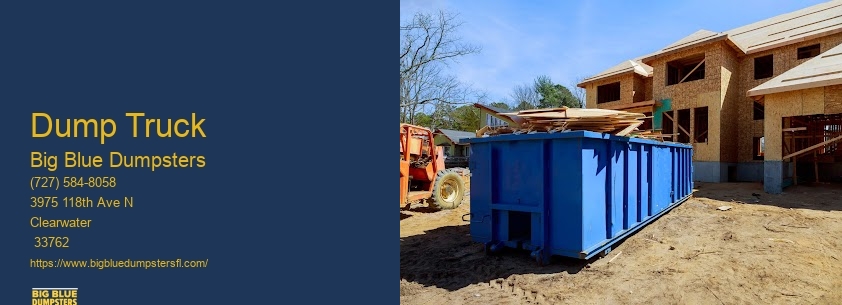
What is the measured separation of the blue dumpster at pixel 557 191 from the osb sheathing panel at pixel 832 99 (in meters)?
9.10

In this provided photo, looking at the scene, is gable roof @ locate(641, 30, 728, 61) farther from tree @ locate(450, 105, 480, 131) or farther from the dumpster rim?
tree @ locate(450, 105, 480, 131)

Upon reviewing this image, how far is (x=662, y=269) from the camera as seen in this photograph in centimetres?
484

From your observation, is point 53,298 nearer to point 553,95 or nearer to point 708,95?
point 708,95

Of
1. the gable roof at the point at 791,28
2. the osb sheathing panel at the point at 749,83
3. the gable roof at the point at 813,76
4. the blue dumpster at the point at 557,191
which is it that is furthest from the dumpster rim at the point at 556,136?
the gable roof at the point at 791,28

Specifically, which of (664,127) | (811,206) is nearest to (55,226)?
(811,206)

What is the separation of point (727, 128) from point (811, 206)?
7.62m

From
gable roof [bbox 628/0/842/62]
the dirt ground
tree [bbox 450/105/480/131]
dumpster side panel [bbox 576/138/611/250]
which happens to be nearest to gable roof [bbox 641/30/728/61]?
gable roof [bbox 628/0/842/62]

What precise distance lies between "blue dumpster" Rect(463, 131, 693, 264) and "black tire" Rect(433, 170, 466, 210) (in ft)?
14.9

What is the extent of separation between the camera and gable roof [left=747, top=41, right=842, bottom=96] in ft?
35.6

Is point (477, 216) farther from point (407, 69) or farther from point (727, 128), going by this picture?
point (407, 69)

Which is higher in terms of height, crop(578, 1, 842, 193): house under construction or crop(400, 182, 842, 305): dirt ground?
crop(578, 1, 842, 193): house under construction

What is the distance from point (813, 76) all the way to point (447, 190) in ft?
36.0

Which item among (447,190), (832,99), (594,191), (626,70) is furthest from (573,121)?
(626,70)

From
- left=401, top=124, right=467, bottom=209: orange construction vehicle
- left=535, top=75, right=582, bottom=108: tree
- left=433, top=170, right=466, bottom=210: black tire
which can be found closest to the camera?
left=401, top=124, right=467, bottom=209: orange construction vehicle
